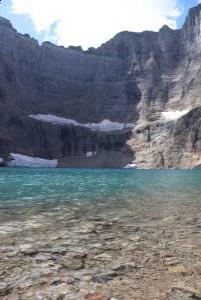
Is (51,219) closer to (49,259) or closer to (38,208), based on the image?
(38,208)

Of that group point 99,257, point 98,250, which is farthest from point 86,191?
point 99,257

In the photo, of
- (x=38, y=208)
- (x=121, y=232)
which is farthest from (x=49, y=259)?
(x=38, y=208)

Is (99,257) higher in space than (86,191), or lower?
lower

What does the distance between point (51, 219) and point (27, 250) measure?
20.5ft

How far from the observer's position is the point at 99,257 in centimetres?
1050

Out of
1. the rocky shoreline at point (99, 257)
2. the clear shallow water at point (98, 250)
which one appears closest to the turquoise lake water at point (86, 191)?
the clear shallow water at point (98, 250)

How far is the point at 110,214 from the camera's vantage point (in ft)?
63.8

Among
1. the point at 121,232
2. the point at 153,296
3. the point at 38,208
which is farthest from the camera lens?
the point at 38,208

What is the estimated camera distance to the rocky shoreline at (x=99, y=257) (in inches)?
316

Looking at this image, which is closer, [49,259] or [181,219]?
[49,259]

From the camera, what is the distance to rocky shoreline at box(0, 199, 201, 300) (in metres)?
8.02

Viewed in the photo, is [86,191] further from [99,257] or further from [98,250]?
[99,257]

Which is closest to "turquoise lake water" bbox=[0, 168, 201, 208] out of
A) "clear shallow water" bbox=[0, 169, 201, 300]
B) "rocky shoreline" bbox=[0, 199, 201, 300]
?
"clear shallow water" bbox=[0, 169, 201, 300]

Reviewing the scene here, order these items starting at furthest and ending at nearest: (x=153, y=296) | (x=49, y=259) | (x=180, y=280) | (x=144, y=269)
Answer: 1. (x=49, y=259)
2. (x=144, y=269)
3. (x=180, y=280)
4. (x=153, y=296)
